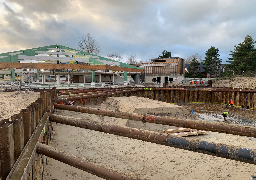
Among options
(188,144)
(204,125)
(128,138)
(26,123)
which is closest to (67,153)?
(26,123)

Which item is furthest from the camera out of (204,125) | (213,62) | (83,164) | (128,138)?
(213,62)

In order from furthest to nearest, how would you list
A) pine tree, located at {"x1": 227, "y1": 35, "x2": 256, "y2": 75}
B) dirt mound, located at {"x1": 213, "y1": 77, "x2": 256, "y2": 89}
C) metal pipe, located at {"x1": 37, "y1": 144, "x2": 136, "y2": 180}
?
pine tree, located at {"x1": 227, "y1": 35, "x2": 256, "y2": 75}, dirt mound, located at {"x1": 213, "y1": 77, "x2": 256, "y2": 89}, metal pipe, located at {"x1": 37, "y1": 144, "x2": 136, "y2": 180}

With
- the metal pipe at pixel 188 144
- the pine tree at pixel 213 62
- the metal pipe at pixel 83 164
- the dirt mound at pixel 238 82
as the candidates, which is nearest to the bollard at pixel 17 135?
the metal pipe at pixel 83 164

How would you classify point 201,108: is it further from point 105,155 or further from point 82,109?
point 82,109

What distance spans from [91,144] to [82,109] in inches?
139

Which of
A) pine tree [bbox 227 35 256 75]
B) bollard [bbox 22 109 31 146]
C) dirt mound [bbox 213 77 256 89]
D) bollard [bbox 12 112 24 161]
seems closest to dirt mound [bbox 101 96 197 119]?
bollard [bbox 22 109 31 146]

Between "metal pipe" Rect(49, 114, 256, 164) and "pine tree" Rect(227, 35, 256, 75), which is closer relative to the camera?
"metal pipe" Rect(49, 114, 256, 164)

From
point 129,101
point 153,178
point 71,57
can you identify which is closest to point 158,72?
point 71,57

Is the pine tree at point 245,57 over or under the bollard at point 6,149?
over

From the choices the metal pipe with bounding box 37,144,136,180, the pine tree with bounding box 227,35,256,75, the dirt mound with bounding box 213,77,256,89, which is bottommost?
the metal pipe with bounding box 37,144,136,180

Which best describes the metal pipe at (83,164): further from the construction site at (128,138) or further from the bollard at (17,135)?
the bollard at (17,135)

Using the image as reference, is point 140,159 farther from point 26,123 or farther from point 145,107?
point 145,107

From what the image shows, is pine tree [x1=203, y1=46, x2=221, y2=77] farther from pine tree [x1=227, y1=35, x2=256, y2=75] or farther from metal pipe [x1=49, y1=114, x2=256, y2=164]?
metal pipe [x1=49, y1=114, x2=256, y2=164]

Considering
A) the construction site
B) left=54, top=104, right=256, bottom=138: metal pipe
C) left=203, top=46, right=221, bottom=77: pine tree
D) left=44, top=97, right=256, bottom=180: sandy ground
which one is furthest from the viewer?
left=203, top=46, right=221, bottom=77: pine tree
